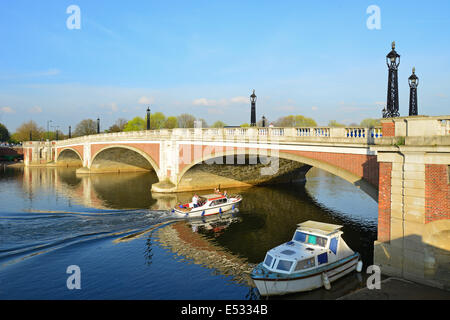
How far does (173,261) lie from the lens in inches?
675

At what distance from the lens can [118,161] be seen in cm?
6234

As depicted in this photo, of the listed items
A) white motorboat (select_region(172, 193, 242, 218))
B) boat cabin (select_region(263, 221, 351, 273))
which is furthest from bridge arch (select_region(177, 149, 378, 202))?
white motorboat (select_region(172, 193, 242, 218))

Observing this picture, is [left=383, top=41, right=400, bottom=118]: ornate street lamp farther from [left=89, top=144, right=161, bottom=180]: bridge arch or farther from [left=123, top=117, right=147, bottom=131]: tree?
[left=123, top=117, right=147, bottom=131]: tree

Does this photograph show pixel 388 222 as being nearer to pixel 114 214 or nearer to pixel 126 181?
pixel 114 214

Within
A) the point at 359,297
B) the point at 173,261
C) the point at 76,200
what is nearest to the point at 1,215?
the point at 76,200

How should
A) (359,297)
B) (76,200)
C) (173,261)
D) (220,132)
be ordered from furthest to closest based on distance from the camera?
(76,200)
(220,132)
(173,261)
(359,297)

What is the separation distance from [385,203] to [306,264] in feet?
13.7

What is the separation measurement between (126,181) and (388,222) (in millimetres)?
42551

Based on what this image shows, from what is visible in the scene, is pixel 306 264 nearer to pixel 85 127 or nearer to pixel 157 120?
pixel 157 120

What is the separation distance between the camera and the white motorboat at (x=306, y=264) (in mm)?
12406

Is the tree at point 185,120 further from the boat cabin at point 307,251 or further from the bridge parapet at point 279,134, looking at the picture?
the boat cabin at point 307,251

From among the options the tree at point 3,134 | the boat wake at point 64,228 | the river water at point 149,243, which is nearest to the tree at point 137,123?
the tree at point 3,134

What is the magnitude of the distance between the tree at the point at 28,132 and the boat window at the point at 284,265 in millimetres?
130694
